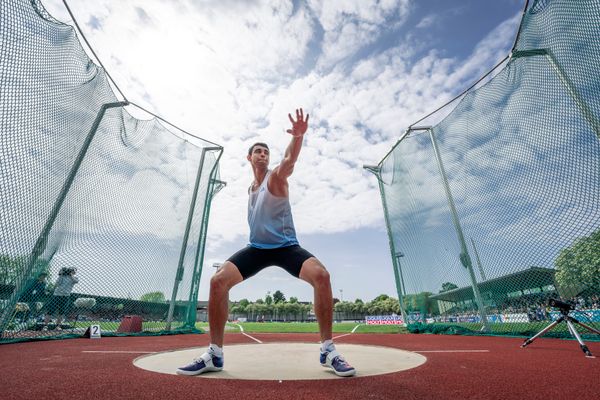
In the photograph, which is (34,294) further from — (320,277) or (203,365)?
(320,277)

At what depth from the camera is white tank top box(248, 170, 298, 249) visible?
109 inches

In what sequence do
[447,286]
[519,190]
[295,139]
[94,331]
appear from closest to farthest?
[295,139], [519,190], [94,331], [447,286]

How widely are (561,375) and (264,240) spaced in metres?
2.55

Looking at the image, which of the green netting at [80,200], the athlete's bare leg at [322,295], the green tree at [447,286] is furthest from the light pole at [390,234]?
the athlete's bare leg at [322,295]

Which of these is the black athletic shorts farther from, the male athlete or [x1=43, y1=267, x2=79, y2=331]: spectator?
[x1=43, y1=267, x2=79, y2=331]: spectator

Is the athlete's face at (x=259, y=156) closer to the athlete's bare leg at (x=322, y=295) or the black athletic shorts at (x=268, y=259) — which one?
the black athletic shorts at (x=268, y=259)

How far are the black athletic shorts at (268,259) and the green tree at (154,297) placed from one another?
542cm

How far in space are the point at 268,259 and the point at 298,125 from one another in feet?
4.26

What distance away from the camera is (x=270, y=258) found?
2.75 metres

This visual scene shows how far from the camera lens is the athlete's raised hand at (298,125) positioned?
257cm

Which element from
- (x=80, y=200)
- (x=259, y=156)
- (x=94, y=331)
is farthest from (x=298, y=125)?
(x=94, y=331)

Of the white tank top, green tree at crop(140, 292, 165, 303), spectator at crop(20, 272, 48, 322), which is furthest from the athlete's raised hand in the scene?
green tree at crop(140, 292, 165, 303)

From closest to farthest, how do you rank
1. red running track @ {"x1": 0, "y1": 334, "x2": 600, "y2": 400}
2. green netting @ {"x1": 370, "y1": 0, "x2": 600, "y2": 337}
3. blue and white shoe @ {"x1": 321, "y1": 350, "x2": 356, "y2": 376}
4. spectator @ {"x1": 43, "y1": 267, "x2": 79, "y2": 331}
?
red running track @ {"x1": 0, "y1": 334, "x2": 600, "y2": 400} → blue and white shoe @ {"x1": 321, "y1": 350, "x2": 356, "y2": 376} → green netting @ {"x1": 370, "y1": 0, "x2": 600, "y2": 337} → spectator @ {"x1": 43, "y1": 267, "x2": 79, "y2": 331}

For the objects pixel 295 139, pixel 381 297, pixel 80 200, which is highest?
pixel 381 297
